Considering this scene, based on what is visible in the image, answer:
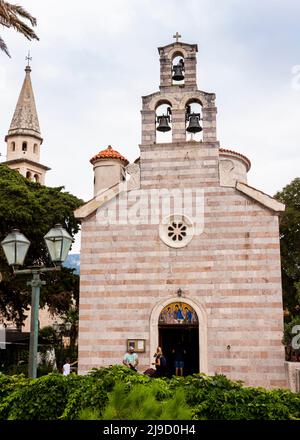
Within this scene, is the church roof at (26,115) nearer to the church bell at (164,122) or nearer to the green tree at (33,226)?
the green tree at (33,226)

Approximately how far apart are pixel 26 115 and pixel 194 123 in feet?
107

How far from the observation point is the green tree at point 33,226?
23.7 metres

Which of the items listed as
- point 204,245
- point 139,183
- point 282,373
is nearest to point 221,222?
point 204,245

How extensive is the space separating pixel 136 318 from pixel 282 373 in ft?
15.8

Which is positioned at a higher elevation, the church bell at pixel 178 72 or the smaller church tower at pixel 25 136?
the smaller church tower at pixel 25 136

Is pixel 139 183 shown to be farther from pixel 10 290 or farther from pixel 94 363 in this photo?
pixel 10 290

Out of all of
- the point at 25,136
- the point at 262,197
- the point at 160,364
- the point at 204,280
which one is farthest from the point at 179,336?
the point at 25,136

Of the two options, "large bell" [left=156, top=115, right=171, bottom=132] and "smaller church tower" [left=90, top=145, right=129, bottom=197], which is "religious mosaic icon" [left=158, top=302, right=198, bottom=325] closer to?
"large bell" [left=156, top=115, right=171, bottom=132]

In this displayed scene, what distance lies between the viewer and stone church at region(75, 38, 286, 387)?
1677 cm

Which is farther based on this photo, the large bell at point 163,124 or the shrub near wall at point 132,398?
the large bell at point 163,124

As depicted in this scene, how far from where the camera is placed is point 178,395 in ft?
19.6

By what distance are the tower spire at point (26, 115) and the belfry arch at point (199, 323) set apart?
33904mm

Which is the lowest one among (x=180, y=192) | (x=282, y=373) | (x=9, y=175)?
(x=282, y=373)

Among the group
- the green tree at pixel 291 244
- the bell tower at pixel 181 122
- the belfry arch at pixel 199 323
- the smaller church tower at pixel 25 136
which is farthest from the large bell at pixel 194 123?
the smaller church tower at pixel 25 136
